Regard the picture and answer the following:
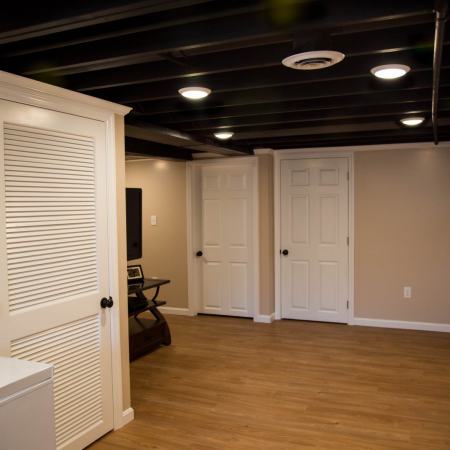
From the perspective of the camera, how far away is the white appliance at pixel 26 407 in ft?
5.98

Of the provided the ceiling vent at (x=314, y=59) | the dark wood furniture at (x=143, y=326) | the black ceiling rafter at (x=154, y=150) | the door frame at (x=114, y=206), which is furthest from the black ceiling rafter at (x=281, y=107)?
the dark wood furniture at (x=143, y=326)

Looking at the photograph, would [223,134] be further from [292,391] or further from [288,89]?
[292,391]

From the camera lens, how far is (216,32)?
80.4 inches

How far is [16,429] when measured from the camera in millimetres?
1856

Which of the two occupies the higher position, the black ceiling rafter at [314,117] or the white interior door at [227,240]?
the black ceiling rafter at [314,117]

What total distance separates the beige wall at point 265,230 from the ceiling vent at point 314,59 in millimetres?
3660

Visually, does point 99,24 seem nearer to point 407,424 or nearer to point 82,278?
point 82,278

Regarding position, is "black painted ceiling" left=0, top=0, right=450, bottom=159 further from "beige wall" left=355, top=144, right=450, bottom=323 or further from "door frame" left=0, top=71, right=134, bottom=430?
"beige wall" left=355, top=144, right=450, bottom=323

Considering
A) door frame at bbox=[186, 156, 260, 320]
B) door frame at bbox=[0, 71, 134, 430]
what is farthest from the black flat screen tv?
door frame at bbox=[186, 156, 260, 320]

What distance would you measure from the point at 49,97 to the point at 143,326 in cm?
281

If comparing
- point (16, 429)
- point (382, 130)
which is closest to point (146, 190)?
point (382, 130)

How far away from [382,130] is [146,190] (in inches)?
125

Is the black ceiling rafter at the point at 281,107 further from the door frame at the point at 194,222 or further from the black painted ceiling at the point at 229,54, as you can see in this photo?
the door frame at the point at 194,222

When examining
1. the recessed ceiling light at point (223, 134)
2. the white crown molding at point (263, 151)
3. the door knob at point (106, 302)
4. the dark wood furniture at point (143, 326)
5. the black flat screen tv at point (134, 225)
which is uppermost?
the white crown molding at point (263, 151)
